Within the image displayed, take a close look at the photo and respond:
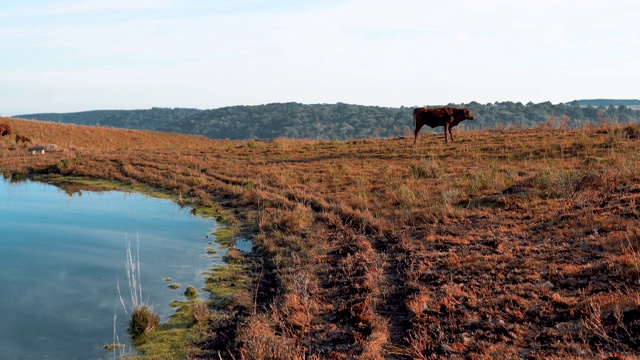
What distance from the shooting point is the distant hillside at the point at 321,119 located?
223 ft

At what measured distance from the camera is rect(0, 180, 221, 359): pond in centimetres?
545

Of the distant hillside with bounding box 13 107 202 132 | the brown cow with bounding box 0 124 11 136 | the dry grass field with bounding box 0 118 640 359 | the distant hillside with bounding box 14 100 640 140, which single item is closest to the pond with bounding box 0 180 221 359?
the dry grass field with bounding box 0 118 640 359

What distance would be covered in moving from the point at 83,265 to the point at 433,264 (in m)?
5.63

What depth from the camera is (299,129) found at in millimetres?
81625

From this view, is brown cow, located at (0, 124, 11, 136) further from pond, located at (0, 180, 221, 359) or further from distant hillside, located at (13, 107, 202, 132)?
distant hillside, located at (13, 107, 202, 132)

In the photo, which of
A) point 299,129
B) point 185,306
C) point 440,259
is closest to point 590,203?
point 440,259

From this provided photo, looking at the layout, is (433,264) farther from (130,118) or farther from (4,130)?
(130,118)


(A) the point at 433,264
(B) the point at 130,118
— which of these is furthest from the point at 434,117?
(B) the point at 130,118

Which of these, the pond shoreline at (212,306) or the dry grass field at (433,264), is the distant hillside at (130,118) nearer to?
the dry grass field at (433,264)

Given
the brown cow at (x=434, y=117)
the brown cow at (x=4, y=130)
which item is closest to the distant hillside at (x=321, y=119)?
the brown cow at (x=434, y=117)

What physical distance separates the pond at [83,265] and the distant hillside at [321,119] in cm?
4946

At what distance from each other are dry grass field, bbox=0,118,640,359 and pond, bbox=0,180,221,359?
89 centimetres

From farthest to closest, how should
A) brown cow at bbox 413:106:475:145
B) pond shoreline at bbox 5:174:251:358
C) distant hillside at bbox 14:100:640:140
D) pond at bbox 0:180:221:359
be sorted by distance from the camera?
1. distant hillside at bbox 14:100:640:140
2. brown cow at bbox 413:106:475:145
3. pond at bbox 0:180:221:359
4. pond shoreline at bbox 5:174:251:358

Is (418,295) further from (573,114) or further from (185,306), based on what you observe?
(573,114)
